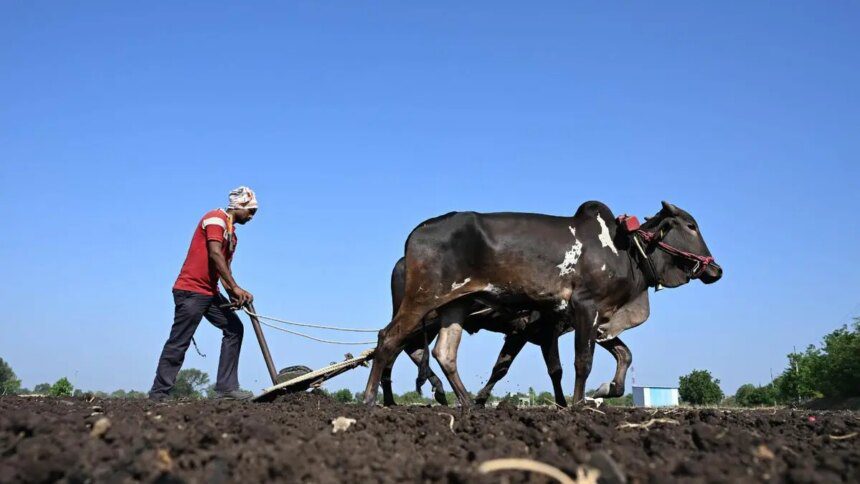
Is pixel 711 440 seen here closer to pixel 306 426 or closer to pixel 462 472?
pixel 462 472

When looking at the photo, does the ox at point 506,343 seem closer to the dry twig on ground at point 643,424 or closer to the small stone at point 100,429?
the dry twig on ground at point 643,424

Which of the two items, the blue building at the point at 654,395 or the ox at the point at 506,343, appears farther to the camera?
the blue building at the point at 654,395

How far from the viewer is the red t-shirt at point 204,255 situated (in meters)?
8.99

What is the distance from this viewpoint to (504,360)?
35.8 feet

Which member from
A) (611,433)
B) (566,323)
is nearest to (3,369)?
(566,323)

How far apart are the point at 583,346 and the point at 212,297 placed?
407 centimetres

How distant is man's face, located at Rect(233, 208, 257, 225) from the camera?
372 inches

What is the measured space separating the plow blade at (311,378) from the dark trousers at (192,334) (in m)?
0.77

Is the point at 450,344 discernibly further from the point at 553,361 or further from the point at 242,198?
the point at 242,198

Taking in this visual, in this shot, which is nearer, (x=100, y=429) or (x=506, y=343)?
(x=100, y=429)

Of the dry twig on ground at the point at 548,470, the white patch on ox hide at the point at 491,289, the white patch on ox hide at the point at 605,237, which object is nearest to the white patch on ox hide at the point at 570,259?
the white patch on ox hide at the point at 605,237

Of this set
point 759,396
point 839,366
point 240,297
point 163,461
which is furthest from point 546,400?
point 759,396

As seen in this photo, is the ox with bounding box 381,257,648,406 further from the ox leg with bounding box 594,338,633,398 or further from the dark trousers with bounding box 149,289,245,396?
the dark trousers with bounding box 149,289,245,396

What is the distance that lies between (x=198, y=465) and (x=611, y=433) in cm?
226
